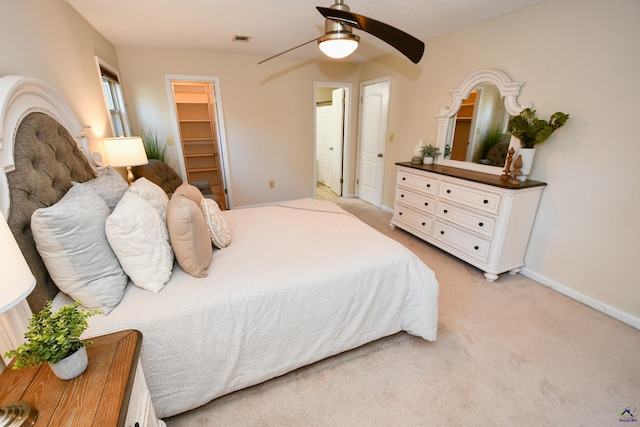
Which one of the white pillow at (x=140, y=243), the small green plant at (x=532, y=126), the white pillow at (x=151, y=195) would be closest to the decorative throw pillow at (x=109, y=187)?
the white pillow at (x=151, y=195)

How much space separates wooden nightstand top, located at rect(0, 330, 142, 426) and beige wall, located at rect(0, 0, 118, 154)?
4.63 feet

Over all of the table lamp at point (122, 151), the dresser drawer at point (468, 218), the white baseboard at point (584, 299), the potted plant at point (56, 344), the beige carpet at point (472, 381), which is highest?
the table lamp at point (122, 151)

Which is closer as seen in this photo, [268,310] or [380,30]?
[268,310]

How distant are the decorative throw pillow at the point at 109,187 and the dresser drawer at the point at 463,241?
2817mm

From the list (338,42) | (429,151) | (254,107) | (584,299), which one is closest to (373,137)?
(429,151)

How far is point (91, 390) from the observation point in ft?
2.60

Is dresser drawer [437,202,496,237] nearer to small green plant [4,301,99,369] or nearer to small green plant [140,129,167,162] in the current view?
small green plant [4,301,99,369]

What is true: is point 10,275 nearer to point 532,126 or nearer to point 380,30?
point 380,30

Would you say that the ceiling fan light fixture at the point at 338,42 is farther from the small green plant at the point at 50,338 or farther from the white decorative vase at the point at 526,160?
the small green plant at the point at 50,338

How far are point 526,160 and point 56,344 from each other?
310 centimetres

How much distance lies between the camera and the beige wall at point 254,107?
365cm

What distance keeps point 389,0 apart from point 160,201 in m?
2.30

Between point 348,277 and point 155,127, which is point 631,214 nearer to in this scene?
point 348,277

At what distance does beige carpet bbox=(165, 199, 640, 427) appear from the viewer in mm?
1373
